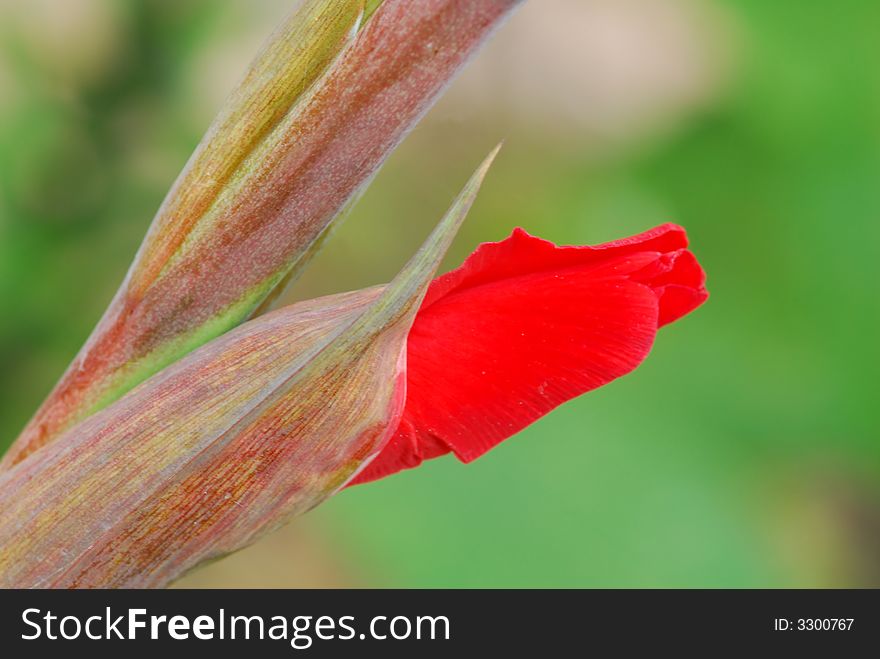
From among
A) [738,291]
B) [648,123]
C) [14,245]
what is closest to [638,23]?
[648,123]

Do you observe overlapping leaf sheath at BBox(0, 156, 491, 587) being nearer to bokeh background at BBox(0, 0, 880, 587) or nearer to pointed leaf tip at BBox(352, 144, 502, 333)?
pointed leaf tip at BBox(352, 144, 502, 333)

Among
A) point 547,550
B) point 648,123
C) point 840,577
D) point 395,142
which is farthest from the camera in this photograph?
point 648,123

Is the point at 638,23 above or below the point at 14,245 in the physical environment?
above

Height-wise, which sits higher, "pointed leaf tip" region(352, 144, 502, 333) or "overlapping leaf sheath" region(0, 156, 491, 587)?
"pointed leaf tip" region(352, 144, 502, 333)

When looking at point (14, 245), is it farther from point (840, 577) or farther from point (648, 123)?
point (840, 577)

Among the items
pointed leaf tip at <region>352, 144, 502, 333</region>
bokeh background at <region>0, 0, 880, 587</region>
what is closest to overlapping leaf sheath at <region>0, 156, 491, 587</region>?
pointed leaf tip at <region>352, 144, 502, 333</region>

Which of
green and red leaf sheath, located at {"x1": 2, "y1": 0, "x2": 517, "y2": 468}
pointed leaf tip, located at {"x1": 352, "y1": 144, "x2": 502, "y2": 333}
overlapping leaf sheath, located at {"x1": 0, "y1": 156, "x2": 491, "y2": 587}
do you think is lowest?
overlapping leaf sheath, located at {"x1": 0, "y1": 156, "x2": 491, "y2": 587}
